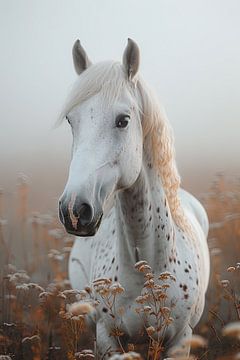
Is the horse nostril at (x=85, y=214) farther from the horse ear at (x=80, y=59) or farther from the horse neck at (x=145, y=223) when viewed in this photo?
the horse ear at (x=80, y=59)

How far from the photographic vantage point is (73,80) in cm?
213

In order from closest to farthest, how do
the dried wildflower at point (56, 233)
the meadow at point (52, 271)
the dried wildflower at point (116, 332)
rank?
the dried wildflower at point (116, 332) → the meadow at point (52, 271) → the dried wildflower at point (56, 233)

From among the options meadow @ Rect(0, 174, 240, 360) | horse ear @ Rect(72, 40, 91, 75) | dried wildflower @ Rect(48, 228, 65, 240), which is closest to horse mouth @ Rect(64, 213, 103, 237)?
horse ear @ Rect(72, 40, 91, 75)

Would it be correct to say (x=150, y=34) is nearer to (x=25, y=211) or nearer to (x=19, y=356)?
(x=25, y=211)

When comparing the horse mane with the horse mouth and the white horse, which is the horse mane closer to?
the white horse

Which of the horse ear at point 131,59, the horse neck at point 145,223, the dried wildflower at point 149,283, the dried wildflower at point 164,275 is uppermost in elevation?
the horse ear at point 131,59

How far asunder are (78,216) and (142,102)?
345 mm

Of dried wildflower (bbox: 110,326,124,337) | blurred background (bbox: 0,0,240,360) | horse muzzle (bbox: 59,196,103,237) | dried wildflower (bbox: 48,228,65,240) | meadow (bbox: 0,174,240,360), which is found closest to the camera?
horse muzzle (bbox: 59,196,103,237)

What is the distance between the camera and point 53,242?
212 cm

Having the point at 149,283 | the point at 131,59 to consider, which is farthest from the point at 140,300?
the point at 131,59

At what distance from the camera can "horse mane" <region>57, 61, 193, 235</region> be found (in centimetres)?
115

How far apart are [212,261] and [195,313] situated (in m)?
0.76

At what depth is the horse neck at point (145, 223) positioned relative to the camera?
123 centimetres

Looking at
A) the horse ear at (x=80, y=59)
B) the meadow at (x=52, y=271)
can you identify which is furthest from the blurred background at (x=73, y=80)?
the horse ear at (x=80, y=59)
